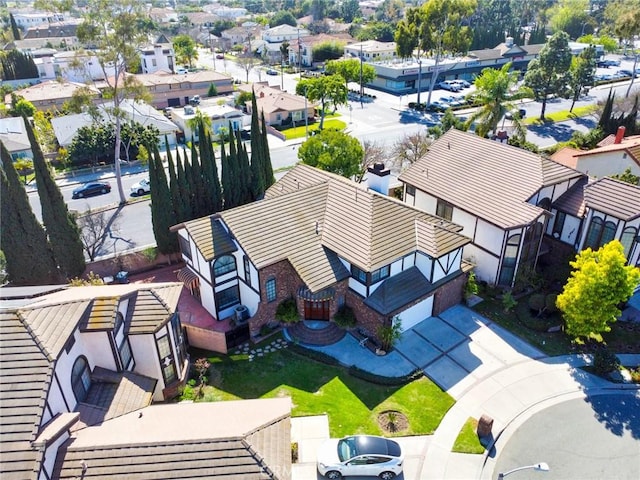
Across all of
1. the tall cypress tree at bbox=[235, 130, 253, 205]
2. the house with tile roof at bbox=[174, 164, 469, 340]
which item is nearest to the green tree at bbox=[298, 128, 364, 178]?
the tall cypress tree at bbox=[235, 130, 253, 205]

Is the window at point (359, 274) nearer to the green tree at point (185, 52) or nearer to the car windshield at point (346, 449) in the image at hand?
the car windshield at point (346, 449)

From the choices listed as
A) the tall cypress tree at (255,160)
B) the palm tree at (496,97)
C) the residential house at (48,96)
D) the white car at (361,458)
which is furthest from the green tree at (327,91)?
the white car at (361,458)

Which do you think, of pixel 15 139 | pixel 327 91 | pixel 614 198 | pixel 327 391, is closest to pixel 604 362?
pixel 614 198

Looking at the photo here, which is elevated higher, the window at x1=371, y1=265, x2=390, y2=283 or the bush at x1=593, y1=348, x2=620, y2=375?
the window at x1=371, y1=265, x2=390, y2=283

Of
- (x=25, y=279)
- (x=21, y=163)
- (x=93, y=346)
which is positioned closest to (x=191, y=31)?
(x=21, y=163)

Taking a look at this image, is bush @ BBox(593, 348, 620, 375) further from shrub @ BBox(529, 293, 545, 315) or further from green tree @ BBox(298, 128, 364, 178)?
green tree @ BBox(298, 128, 364, 178)

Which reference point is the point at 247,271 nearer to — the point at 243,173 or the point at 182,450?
the point at 243,173
